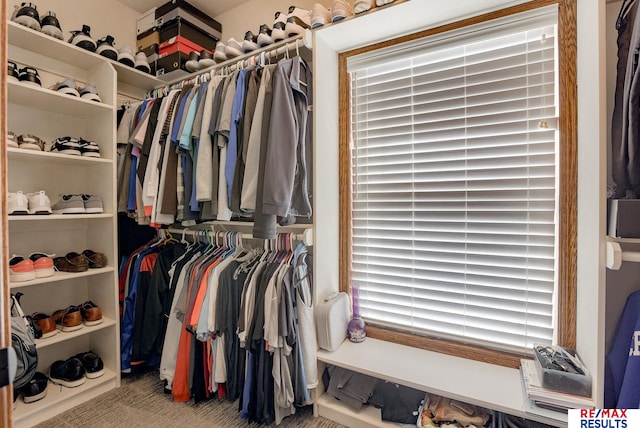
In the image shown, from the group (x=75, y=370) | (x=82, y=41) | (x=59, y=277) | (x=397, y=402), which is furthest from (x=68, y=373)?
(x=82, y=41)

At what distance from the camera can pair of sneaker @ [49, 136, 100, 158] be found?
5.65 ft

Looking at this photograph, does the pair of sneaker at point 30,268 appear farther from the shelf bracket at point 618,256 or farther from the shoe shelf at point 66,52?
the shelf bracket at point 618,256

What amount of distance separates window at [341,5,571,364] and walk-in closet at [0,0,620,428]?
11 millimetres

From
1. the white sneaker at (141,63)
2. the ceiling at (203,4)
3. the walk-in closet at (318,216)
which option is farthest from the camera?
the ceiling at (203,4)

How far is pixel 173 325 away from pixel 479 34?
7.50 feet

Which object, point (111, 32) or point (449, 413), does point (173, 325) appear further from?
point (111, 32)

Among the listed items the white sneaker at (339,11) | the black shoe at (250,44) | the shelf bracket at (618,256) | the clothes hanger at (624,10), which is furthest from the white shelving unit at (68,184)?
the clothes hanger at (624,10)

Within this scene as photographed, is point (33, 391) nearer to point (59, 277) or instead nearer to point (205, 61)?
point (59, 277)

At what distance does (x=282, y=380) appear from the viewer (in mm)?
1408

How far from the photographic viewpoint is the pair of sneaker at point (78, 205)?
5.62ft

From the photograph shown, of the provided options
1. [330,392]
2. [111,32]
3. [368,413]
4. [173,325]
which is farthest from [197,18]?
[368,413]

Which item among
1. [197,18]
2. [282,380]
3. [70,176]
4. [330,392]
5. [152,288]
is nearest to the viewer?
[282,380]

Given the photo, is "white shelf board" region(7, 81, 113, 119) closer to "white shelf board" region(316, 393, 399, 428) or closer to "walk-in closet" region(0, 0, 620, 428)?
"walk-in closet" region(0, 0, 620, 428)

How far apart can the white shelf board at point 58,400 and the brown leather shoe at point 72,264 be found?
0.69 metres
